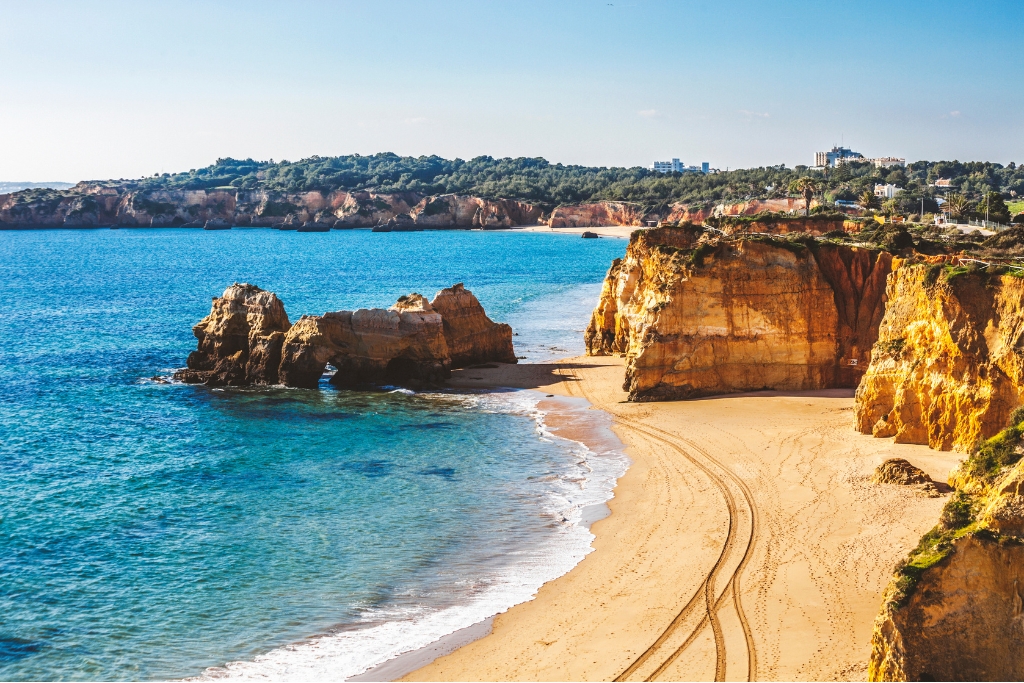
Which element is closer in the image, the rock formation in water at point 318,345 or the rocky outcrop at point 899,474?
the rocky outcrop at point 899,474

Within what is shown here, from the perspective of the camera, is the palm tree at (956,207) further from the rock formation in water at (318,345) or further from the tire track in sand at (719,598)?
A: the tire track in sand at (719,598)

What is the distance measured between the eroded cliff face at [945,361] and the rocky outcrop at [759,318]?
224 inches

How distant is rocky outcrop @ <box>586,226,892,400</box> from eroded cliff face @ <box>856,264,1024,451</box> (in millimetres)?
5680

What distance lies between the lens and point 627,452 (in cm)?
2800

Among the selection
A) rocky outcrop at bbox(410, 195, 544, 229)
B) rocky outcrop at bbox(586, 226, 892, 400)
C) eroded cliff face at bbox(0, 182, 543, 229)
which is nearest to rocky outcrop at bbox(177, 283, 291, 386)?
rocky outcrop at bbox(586, 226, 892, 400)

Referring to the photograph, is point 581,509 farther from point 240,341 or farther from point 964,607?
point 240,341

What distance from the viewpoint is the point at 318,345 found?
37.5 metres

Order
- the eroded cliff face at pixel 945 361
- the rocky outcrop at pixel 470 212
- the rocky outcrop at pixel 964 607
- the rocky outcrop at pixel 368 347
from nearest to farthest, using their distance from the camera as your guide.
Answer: the rocky outcrop at pixel 964 607
the eroded cliff face at pixel 945 361
the rocky outcrop at pixel 368 347
the rocky outcrop at pixel 470 212

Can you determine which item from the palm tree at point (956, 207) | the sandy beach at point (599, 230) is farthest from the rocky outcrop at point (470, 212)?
the palm tree at point (956, 207)

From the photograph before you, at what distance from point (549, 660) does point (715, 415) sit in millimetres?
16867

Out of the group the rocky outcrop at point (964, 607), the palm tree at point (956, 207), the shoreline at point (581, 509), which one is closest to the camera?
the rocky outcrop at point (964, 607)

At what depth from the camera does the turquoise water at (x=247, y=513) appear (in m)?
17.0

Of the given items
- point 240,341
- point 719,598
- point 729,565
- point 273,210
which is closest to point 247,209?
point 273,210

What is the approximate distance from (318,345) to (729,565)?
23.0m
